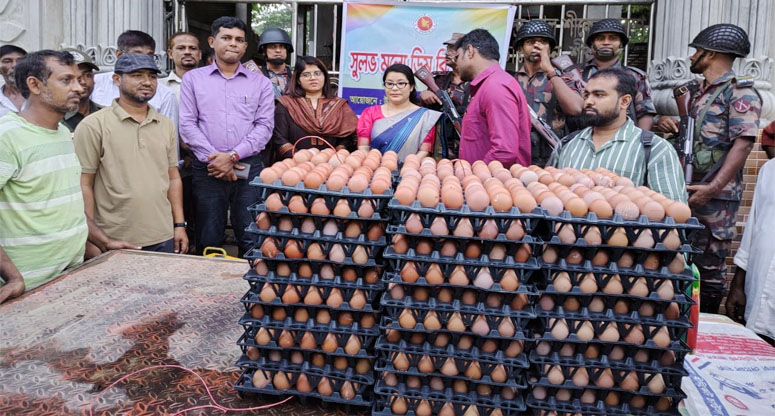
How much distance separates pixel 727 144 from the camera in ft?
13.1

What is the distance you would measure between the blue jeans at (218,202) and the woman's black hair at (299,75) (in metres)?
0.67

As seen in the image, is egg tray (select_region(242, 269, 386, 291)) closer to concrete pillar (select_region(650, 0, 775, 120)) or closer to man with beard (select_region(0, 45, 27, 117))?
man with beard (select_region(0, 45, 27, 117))

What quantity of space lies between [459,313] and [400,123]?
2.93 meters

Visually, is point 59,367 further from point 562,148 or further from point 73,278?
point 562,148

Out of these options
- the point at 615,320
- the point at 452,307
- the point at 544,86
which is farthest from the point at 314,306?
the point at 544,86

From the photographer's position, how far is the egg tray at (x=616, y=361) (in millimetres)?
1615

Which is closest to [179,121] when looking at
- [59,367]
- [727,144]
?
[59,367]

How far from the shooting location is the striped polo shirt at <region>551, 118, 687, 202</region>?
8.98 feet

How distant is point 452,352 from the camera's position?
1633 millimetres

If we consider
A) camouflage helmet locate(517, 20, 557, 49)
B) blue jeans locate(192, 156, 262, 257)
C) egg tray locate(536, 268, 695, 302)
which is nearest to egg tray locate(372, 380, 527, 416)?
egg tray locate(536, 268, 695, 302)

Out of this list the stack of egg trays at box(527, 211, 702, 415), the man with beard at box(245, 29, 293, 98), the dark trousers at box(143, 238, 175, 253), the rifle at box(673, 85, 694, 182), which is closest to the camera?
the stack of egg trays at box(527, 211, 702, 415)

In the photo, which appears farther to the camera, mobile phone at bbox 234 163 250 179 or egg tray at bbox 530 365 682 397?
mobile phone at bbox 234 163 250 179

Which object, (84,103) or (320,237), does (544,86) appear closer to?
(320,237)

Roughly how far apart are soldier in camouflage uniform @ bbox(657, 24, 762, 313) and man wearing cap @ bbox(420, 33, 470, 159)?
1.72 m
